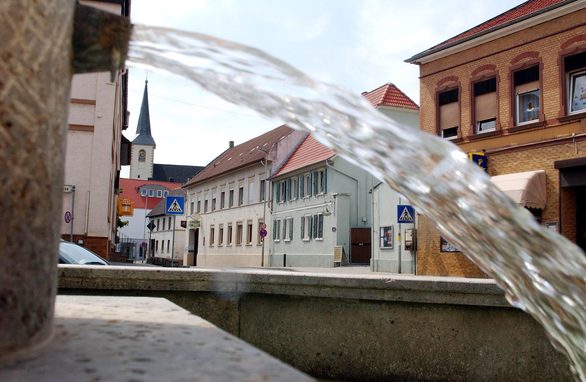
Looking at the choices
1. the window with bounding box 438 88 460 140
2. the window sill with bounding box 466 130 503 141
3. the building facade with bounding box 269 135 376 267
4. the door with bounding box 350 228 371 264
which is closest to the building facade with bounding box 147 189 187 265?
the building facade with bounding box 269 135 376 267

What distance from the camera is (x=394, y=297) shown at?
3486 millimetres

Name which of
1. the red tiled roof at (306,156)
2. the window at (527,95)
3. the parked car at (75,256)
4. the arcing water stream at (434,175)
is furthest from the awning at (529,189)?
the red tiled roof at (306,156)

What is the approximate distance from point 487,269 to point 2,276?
5.61 feet

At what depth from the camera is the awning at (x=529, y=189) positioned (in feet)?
55.8

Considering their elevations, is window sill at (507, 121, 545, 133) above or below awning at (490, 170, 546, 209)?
above

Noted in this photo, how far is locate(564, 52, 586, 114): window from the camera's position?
16.8 meters

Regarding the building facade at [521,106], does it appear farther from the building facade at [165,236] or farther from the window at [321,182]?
the building facade at [165,236]

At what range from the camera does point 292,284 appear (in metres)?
3.59

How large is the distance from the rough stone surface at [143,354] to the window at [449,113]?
20.0m

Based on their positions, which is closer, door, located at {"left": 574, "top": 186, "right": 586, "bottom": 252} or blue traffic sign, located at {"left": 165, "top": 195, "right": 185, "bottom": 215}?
door, located at {"left": 574, "top": 186, "right": 586, "bottom": 252}

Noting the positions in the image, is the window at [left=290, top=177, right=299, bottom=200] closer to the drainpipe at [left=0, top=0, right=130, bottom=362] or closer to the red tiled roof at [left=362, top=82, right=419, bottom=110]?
the red tiled roof at [left=362, top=82, right=419, bottom=110]

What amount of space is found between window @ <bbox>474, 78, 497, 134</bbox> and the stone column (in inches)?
758

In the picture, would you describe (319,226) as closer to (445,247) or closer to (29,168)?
(445,247)

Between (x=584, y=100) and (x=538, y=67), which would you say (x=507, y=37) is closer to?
(x=538, y=67)
